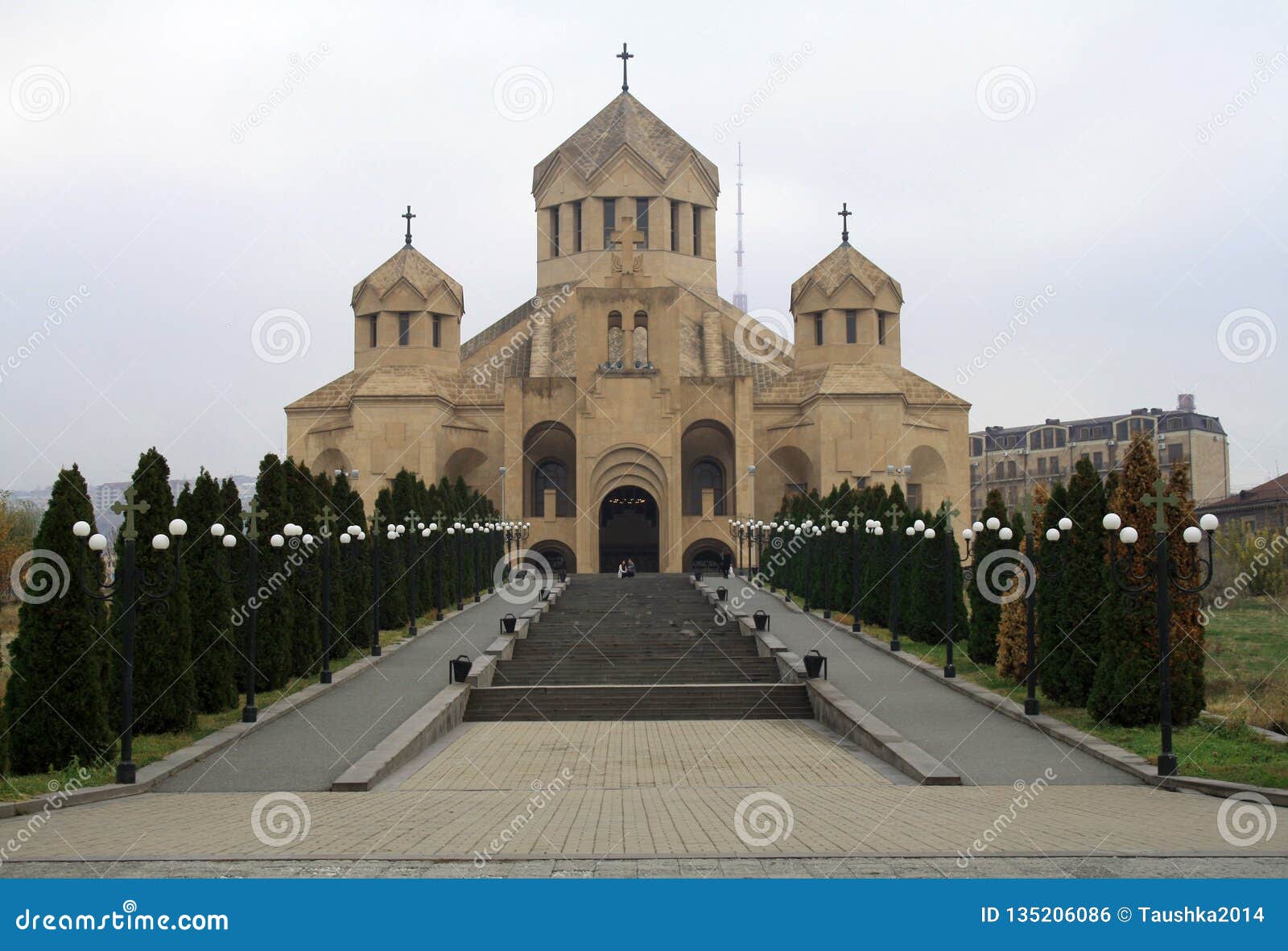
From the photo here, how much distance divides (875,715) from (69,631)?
8228 millimetres

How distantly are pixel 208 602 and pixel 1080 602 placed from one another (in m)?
9.80

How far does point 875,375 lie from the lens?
42.1 meters

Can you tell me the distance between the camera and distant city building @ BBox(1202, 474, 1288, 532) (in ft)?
139

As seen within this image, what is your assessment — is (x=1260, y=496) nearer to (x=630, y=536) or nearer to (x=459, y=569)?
(x=630, y=536)

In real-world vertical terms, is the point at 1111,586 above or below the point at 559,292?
below

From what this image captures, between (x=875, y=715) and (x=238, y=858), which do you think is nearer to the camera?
(x=238, y=858)

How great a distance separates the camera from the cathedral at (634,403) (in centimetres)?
4147

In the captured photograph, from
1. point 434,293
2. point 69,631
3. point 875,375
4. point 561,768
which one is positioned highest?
point 434,293

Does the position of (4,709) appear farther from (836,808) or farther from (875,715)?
(875,715)

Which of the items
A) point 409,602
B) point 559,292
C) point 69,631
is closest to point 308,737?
point 69,631

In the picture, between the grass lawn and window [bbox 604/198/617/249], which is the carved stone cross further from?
window [bbox 604/198/617/249]

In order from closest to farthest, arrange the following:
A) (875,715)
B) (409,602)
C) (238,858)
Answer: (238,858) < (875,715) < (409,602)

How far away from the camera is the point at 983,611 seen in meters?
17.9

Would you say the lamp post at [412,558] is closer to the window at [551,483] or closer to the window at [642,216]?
→ the window at [551,483]
